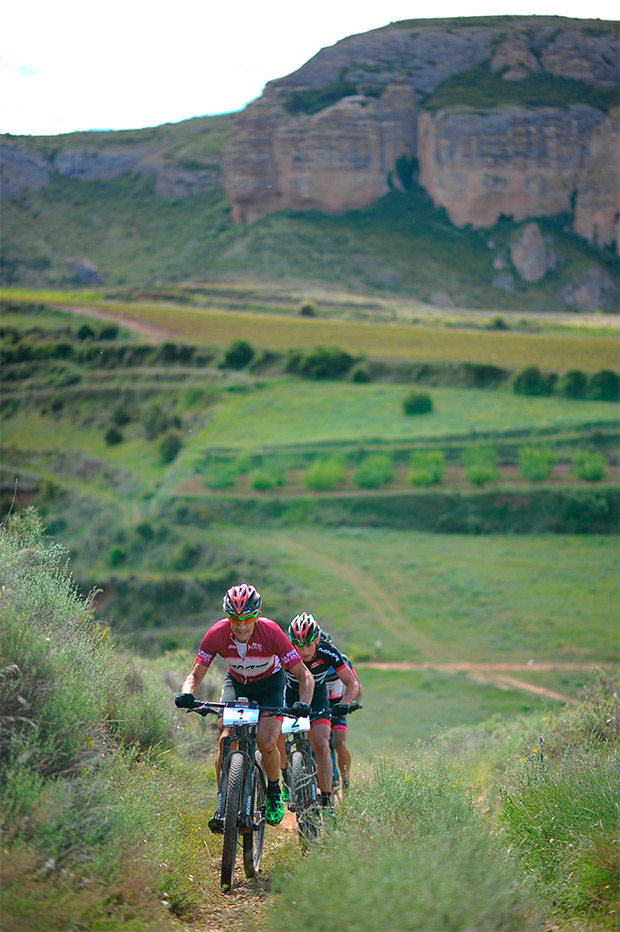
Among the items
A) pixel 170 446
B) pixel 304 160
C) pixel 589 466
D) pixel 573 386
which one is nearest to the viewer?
pixel 589 466

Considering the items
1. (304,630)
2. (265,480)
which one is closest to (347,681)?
(304,630)

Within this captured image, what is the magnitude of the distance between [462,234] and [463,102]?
17.8 metres

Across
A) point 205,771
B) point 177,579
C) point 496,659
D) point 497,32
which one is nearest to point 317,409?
point 177,579

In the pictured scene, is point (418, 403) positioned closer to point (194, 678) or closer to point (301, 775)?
point (301, 775)

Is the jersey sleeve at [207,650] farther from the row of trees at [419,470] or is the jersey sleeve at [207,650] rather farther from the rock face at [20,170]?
the rock face at [20,170]

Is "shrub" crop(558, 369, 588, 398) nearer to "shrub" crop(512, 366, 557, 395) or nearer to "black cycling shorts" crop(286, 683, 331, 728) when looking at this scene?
"shrub" crop(512, 366, 557, 395)

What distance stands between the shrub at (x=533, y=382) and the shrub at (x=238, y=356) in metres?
21.0

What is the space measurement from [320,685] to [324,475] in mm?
41844

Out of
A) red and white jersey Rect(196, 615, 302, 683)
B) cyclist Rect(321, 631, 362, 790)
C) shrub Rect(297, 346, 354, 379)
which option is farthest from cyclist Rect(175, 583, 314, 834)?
shrub Rect(297, 346, 354, 379)

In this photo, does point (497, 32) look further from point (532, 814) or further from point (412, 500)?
point (532, 814)

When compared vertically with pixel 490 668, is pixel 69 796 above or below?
above

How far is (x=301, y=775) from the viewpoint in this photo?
21.9ft

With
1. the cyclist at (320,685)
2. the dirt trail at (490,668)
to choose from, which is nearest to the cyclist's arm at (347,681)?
the cyclist at (320,685)

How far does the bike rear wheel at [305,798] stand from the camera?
20.3ft
